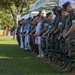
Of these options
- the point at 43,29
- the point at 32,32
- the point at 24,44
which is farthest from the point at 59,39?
the point at 24,44

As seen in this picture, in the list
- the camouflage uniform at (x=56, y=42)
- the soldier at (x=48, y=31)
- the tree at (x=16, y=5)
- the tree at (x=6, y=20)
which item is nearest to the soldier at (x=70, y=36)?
the camouflage uniform at (x=56, y=42)

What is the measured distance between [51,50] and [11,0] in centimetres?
3478

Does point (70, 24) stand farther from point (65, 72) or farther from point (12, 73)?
point (12, 73)

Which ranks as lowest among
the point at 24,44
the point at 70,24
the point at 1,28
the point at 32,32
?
the point at 1,28

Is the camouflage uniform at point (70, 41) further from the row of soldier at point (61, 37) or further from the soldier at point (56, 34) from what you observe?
the soldier at point (56, 34)

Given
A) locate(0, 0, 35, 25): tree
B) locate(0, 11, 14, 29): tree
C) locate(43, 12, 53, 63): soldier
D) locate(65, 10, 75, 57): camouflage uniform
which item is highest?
locate(65, 10, 75, 57): camouflage uniform

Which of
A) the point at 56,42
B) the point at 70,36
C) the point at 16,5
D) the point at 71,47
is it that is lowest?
the point at 16,5

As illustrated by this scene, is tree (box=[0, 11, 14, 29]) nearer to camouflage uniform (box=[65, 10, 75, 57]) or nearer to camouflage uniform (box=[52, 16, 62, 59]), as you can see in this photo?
camouflage uniform (box=[52, 16, 62, 59])

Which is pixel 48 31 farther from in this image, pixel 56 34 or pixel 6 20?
pixel 6 20

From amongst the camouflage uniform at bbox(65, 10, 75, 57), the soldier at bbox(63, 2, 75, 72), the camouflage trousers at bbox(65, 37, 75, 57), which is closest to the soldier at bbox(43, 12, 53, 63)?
the soldier at bbox(63, 2, 75, 72)

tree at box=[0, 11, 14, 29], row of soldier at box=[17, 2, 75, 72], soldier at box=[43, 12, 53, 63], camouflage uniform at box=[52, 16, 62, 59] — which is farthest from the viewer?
tree at box=[0, 11, 14, 29]

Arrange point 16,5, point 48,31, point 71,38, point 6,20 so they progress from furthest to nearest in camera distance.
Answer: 1. point 6,20
2. point 16,5
3. point 48,31
4. point 71,38

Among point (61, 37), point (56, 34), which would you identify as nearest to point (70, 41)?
point (61, 37)

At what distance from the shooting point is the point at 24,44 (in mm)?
21812
